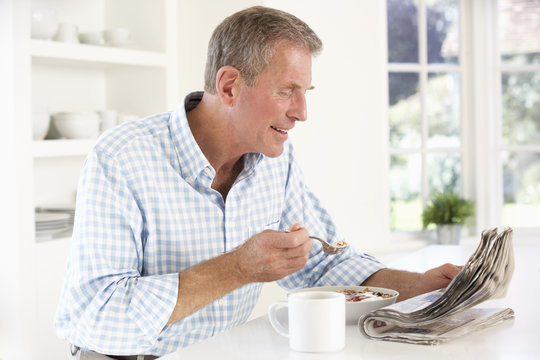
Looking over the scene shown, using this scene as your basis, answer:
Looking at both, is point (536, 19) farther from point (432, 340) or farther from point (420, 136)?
point (432, 340)

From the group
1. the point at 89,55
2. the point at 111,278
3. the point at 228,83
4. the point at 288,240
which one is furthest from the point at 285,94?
the point at 89,55

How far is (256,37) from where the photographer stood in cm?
171

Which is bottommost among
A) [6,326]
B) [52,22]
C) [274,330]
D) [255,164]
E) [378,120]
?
[6,326]

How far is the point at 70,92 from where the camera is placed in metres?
3.56

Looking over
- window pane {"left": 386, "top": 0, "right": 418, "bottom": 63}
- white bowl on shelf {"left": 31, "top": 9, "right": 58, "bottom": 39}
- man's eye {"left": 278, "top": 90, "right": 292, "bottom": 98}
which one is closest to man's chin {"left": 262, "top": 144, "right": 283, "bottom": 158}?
man's eye {"left": 278, "top": 90, "right": 292, "bottom": 98}

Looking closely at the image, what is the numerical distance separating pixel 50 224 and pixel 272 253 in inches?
77.3

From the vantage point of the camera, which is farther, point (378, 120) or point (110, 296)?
point (378, 120)

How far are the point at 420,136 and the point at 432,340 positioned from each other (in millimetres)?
3226

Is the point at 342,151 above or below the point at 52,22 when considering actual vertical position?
below

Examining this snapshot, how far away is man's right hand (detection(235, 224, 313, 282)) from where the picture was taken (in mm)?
1409

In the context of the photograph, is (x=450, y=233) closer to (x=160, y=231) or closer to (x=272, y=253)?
(x=160, y=231)

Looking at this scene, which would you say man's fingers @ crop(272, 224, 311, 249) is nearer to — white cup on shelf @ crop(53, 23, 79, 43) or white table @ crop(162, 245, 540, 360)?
white table @ crop(162, 245, 540, 360)

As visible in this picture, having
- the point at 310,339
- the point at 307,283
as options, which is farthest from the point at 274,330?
the point at 307,283

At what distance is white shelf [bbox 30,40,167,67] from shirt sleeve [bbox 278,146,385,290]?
Result: 1541mm
